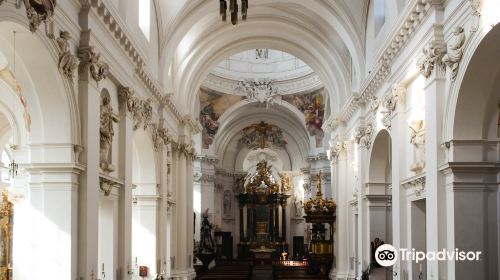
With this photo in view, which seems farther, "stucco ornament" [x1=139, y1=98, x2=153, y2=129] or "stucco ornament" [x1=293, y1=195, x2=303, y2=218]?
"stucco ornament" [x1=293, y1=195, x2=303, y2=218]

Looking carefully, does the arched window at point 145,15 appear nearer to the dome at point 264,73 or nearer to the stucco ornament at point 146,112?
the stucco ornament at point 146,112

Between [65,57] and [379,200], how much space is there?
10738 mm

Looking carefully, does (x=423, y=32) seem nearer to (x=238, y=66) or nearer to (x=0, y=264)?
(x=0, y=264)

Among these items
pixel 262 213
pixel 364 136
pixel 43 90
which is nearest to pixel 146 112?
pixel 364 136

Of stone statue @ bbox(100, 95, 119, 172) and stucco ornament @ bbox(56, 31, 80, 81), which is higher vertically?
stucco ornament @ bbox(56, 31, 80, 81)

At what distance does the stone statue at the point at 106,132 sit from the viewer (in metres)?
13.1

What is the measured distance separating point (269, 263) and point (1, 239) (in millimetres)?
26284

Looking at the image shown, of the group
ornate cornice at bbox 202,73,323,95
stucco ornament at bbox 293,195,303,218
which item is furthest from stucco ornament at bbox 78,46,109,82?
stucco ornament at bbox 293,195,303,218

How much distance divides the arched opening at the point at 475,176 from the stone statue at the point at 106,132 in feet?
21.6

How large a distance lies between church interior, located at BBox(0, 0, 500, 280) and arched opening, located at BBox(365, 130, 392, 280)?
42 millimetres

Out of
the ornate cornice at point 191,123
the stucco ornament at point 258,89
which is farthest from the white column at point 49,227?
the stucco ornament at point 258,89

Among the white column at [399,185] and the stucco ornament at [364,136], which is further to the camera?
the stucco ornament at [364,136]

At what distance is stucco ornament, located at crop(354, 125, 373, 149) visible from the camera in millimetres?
Result: 18500

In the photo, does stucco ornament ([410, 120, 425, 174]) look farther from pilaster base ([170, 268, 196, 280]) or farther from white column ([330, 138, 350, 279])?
pilaster base ([170, 268, 196, 280])
